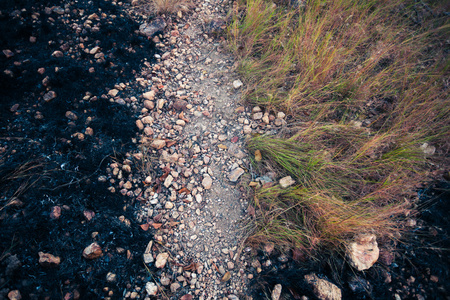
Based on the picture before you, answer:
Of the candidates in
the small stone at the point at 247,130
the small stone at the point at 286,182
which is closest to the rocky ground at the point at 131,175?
the small stone at the point at 247,130

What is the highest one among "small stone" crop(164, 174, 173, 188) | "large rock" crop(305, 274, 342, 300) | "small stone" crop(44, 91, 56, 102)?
"small stone" crop(44, 91, 56, 102)

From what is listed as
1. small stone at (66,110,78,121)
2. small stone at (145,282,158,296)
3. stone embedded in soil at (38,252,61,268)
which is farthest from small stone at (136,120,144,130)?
small stone at (145,282,158,296)

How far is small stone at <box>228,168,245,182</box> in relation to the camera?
6.05 ft

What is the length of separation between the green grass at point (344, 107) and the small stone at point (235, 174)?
7.0 inches

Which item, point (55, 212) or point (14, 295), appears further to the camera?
point (55, 212)

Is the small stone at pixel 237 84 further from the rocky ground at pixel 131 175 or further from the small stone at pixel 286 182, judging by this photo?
the small stone at pixel 286 182

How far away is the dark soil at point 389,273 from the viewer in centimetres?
149

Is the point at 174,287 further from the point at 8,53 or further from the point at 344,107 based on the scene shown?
the point at 8,53

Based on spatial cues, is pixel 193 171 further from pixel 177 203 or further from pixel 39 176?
pixel 39 176

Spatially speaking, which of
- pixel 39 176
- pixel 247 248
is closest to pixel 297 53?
pixel 247 248

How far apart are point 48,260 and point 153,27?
236cm

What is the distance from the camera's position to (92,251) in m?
1.40

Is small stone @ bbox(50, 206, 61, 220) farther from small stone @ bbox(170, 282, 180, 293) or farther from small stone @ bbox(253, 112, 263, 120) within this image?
small stone @ bbox(253, 112, 263, 120)

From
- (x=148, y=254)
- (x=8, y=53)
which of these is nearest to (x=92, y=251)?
(x=148, y=254)
